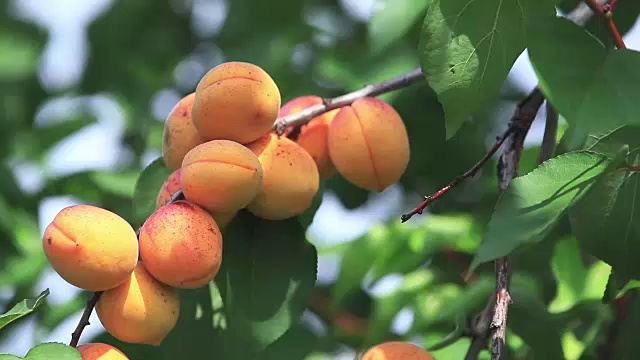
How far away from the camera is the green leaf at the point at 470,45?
107 centimetres

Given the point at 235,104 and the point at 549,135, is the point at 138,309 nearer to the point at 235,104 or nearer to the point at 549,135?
the point at 235,104

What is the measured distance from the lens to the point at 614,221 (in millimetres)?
1088

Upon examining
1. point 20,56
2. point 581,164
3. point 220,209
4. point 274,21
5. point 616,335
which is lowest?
point 20,56

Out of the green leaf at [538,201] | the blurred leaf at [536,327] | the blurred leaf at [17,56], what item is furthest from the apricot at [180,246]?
the blurred leaf at [17,56]

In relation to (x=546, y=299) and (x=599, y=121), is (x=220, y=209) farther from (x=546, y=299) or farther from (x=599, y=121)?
(x=546, y=299)

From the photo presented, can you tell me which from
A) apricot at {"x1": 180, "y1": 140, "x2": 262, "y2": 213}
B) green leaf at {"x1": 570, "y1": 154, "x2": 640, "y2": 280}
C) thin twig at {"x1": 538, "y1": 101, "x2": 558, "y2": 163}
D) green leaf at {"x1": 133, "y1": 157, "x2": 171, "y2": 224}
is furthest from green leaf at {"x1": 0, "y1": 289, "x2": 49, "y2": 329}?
thin twig at {"x1": 538, "y1": 101, "x2": 558, "y2": 163}

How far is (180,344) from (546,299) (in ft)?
2.75

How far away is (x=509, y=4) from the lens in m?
1.07

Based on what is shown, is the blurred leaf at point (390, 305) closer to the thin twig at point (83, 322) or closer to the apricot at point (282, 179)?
the apricot at point (282, 179)

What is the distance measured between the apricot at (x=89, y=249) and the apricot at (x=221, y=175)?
103 mm

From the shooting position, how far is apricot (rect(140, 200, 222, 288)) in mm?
1085

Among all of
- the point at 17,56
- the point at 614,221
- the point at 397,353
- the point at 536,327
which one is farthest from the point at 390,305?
the point at 17,56

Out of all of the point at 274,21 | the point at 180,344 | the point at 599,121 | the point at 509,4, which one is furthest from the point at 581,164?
the point at 274,21

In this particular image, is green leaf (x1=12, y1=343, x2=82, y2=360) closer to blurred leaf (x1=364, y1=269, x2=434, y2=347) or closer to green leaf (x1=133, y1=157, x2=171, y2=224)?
green leaf (x1=133, y1=157, x2=171, y2=224)
